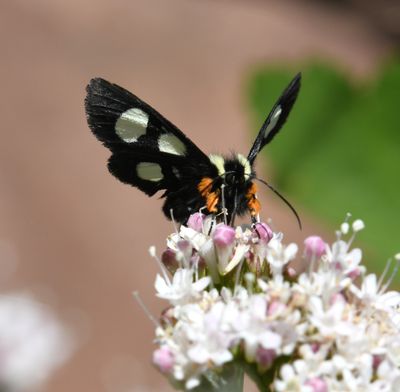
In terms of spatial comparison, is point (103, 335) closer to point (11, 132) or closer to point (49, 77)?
point (11, 132)

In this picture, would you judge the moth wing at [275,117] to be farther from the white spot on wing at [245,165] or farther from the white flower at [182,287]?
the white flower at [182,287]

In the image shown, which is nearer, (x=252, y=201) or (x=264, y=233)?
(x=264, y=233)

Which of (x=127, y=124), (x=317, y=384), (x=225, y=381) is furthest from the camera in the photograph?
(x=127, y=124)

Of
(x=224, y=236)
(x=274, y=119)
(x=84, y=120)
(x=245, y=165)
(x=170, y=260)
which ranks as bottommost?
(x=84, y=120)

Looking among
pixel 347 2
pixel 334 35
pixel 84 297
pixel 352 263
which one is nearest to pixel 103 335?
pixel 84 297

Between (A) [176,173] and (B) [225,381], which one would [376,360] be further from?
(A) [176,173]

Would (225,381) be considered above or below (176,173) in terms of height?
below

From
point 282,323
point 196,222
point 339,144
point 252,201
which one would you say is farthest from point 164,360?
point 339,144
